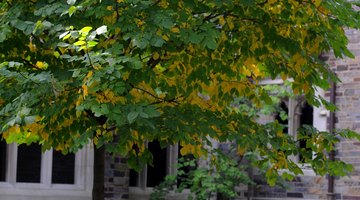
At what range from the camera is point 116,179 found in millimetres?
18500

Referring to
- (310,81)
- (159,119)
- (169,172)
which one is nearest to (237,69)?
(310,81)

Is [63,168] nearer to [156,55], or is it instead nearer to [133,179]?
[133,179]

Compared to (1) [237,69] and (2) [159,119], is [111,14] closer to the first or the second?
(2) [159,119]

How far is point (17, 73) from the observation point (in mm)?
8727

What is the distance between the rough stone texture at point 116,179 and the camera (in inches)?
724

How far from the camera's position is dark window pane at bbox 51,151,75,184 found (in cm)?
1769

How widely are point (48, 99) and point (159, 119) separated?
1.15 meters

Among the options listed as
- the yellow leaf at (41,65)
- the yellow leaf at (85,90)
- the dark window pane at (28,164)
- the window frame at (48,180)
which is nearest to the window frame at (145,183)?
the window frame at (48,180)

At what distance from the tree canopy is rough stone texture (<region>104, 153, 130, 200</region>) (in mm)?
7068

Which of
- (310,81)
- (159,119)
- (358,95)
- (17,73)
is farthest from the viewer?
(358,95)

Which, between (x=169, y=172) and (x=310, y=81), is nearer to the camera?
(x=310, y=81)

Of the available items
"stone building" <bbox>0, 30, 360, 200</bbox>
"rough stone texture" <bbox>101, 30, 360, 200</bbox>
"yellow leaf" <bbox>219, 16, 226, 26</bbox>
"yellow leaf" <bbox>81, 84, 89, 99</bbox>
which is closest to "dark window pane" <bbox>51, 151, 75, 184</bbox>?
"stone building" <bbox>0, 30, 360, 200</bbox>

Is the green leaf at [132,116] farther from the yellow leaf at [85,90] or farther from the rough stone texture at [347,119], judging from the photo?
the rough stone texture at [347,119]

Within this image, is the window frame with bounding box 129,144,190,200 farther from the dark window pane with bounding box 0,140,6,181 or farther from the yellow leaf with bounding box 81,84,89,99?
the yellow leaf with bounding box 81,84,89,99
